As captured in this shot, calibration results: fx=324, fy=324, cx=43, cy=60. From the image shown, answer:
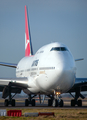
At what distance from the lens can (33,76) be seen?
101ft

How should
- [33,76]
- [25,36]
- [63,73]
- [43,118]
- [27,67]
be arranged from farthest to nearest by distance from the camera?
[25,36] → [27,67] → [33,76] → [63,73] → [43,118]

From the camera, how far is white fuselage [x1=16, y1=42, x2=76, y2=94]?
2675 cm

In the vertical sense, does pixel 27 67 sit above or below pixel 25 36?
below

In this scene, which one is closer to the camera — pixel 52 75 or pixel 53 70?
pixel 53 70

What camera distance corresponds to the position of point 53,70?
26906 mm

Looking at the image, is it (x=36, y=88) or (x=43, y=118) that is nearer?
(x=43, y=118)

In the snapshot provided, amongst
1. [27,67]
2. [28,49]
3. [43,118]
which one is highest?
[28,49]

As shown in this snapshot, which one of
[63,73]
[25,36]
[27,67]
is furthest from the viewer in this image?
[25,36]

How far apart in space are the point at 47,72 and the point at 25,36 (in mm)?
20336

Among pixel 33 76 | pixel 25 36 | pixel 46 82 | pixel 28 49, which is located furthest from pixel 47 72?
pixel 25 36

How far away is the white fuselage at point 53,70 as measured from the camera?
26.8 meters

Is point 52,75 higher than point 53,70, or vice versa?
point 53,70

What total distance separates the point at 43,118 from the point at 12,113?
9.22 ft

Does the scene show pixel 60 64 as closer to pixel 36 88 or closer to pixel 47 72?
pixel 47 72
